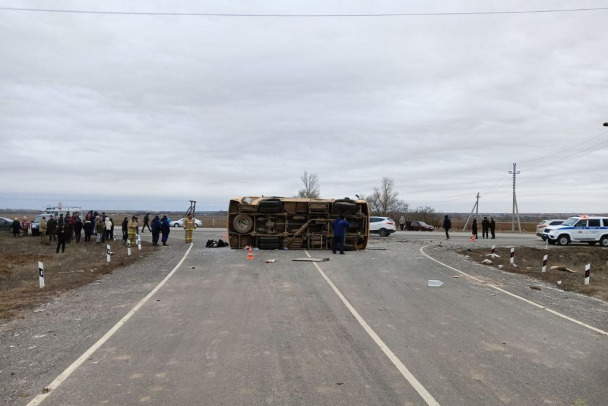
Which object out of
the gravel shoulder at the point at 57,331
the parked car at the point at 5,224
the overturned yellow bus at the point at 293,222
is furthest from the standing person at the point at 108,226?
the parked car at the point at 5,224

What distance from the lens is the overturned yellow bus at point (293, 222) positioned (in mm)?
22141

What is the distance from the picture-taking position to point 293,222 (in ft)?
73.9

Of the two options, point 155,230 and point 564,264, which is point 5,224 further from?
point 564,264

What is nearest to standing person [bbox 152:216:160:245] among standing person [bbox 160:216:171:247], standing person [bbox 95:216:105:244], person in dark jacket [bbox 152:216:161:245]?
person in dark jacket [bbox 152:216:161:245]

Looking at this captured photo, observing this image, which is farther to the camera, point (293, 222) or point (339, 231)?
point (293, 222)

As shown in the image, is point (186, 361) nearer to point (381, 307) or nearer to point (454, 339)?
point (454, 339)

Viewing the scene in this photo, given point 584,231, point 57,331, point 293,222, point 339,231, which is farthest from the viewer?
point 584,231

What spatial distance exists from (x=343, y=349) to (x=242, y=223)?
16.2m

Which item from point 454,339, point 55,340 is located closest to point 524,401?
point 454,339

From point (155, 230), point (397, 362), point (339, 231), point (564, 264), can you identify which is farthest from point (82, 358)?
point (564, 264)

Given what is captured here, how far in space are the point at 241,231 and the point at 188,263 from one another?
18.0 feet

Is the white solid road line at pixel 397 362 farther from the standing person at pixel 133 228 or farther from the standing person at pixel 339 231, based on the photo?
the standing person at pixel 133 228

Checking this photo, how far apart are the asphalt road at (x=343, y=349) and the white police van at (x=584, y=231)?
22.3 metres

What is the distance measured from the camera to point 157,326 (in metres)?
7.61
